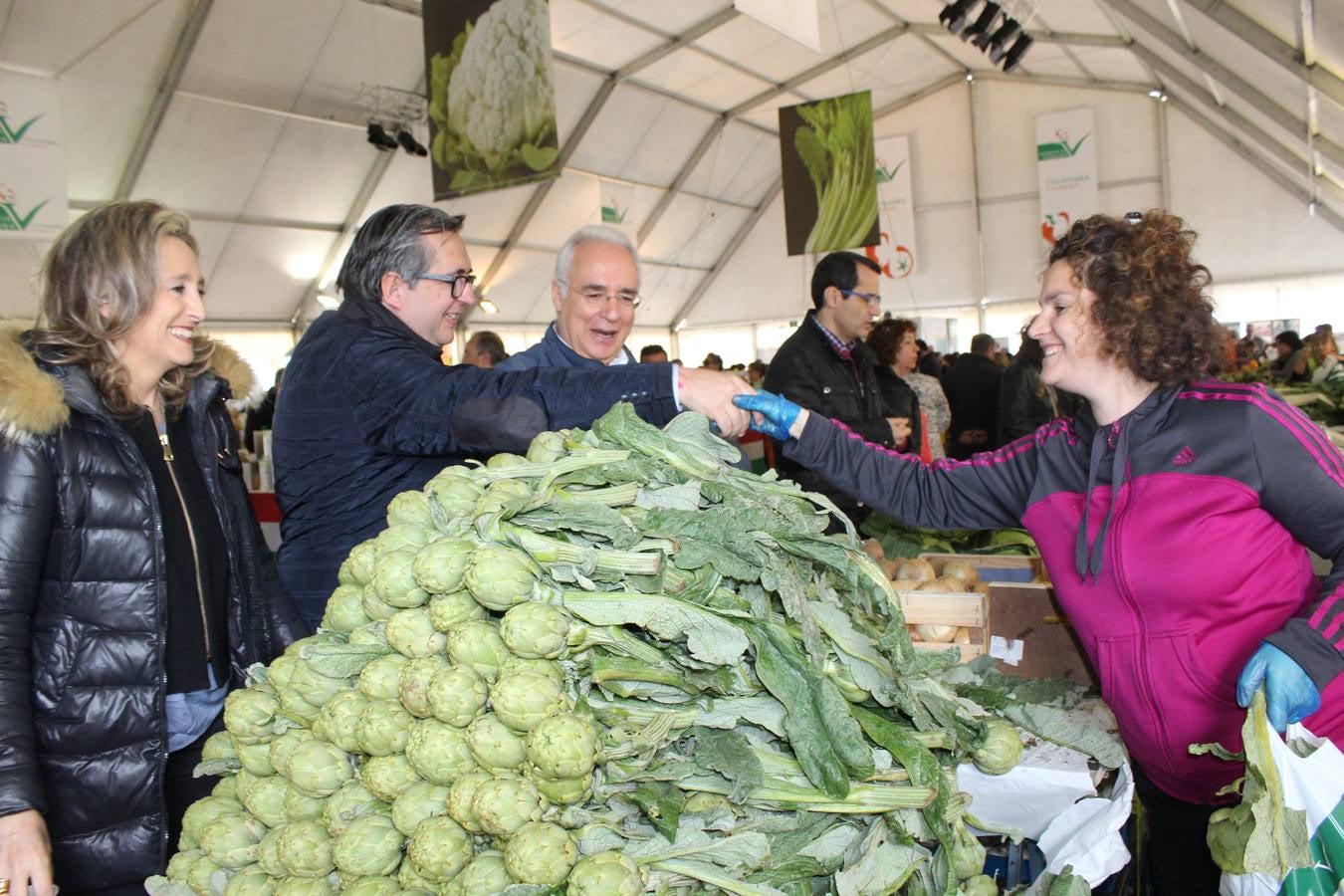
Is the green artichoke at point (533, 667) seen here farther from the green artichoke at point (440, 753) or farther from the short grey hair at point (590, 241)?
the short grey hair at point (590, 241)

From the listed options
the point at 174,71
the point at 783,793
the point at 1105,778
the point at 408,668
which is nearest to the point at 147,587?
the point at 408,668

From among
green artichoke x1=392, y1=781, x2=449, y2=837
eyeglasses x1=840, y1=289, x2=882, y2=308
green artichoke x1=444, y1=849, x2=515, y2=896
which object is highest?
eyeglasses x1=840, y1=289, x2=882, y2=308

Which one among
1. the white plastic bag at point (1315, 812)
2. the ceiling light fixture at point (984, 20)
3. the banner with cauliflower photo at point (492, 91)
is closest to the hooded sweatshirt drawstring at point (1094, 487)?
the white plastic bag at point (1315, 812)

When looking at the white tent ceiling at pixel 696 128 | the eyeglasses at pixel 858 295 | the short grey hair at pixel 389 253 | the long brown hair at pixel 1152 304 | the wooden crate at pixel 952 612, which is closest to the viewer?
the long brown hair at pixel 1152 304

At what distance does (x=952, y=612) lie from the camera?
8.01 ft

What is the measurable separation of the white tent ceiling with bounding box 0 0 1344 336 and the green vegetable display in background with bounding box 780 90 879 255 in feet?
9.37

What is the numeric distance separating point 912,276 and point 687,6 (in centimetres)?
834

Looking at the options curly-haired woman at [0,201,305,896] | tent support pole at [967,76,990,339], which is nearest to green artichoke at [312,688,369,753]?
curly-haired woman at [0,201,305,896]

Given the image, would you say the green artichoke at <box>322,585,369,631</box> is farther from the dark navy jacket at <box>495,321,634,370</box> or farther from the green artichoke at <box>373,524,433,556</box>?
the dark navy jacket at <box>495,321,634,370</box>

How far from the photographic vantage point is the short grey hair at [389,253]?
6.15 ft

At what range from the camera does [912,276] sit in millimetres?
19312

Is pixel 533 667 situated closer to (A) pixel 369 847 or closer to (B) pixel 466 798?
(B) pixel 466 798

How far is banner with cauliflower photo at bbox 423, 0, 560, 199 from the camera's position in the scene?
606cm

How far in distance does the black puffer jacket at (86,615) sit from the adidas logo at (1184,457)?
1898mm
